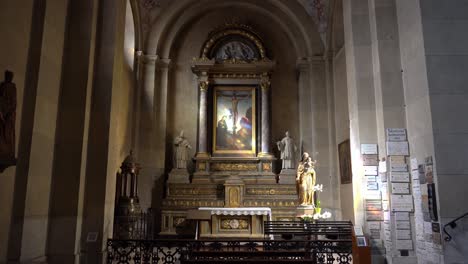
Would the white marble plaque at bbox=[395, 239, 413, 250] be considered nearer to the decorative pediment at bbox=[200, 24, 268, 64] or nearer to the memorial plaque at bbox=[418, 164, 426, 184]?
the memorial plaque at bbox=[418, 164, 426, 184]

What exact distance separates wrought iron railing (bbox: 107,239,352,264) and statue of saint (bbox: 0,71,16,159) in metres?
3.01

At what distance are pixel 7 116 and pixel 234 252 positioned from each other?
4.92 meters

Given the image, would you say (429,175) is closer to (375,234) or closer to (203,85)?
(375,234)

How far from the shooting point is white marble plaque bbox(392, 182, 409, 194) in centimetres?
759

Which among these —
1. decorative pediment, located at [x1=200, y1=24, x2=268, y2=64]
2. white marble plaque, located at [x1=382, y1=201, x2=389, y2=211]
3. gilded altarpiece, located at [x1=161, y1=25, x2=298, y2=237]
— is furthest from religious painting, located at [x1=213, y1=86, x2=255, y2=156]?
white marble plaque, located at [x1=382, y1=201, x2=389, y2=211]

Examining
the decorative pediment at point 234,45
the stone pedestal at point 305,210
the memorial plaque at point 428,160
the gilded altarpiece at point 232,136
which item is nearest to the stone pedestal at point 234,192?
the gilded altarpiece at point 232,136

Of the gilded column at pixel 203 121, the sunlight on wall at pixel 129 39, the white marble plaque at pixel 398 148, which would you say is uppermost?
the sunlight on wall at pixel 129 39

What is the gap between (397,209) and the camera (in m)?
7.57

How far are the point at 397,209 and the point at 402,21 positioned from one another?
138 inches

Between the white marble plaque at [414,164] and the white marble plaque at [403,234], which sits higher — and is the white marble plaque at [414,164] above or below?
above

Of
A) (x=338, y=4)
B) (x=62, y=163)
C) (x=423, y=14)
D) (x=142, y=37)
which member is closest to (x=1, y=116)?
(x=62, y=163)

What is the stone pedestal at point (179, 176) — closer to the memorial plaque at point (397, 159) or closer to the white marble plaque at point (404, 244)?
the memorial plaque at point (397, 159)

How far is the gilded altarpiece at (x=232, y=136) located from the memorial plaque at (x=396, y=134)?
257 inches

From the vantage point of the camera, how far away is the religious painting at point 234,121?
50.4ft
